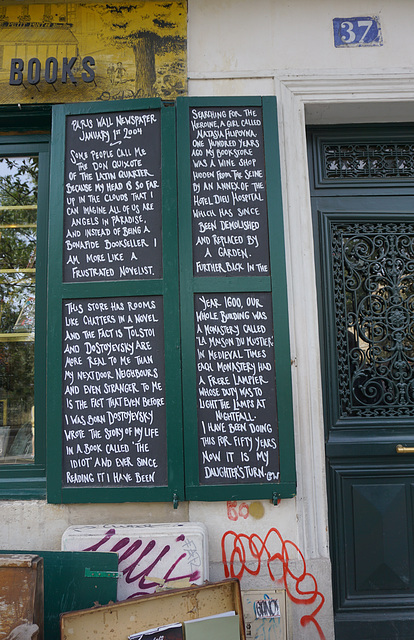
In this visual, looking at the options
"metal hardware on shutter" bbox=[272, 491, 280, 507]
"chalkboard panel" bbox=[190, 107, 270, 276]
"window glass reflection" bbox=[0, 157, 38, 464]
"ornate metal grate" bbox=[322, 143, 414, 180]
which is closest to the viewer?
"metal hardware on shutter" bbox=[272, 491, 280, 507]

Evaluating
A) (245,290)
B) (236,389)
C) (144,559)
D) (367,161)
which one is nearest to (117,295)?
(245,290)

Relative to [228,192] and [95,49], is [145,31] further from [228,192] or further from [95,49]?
[228,192]

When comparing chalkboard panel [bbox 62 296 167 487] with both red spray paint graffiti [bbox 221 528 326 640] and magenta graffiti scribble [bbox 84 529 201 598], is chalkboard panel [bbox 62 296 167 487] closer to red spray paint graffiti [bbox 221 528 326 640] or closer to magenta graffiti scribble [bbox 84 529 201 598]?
magenta graffiti scribble [bbox 84 529 201 598]

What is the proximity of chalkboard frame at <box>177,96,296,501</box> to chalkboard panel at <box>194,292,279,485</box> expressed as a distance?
1.6 inches

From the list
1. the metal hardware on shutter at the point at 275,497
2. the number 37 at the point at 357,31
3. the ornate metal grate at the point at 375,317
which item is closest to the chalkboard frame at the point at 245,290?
the metal hardware on shutter at the point at 275,497

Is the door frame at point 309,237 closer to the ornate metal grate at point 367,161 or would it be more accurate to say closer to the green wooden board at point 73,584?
the ornate metal grate at point 367,161

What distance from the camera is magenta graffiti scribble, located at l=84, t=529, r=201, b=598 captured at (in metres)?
2.42

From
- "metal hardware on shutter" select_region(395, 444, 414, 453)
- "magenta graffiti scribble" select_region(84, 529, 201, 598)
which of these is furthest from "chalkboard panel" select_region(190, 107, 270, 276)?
"magenta graffiti scribble" select_region(84, 529, 201, 598)

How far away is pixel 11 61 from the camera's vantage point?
9.84 feet

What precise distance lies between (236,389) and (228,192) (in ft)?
4.20

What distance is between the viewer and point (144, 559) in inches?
96.3

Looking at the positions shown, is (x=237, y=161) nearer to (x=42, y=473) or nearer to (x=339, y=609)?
(x=42, y=473)

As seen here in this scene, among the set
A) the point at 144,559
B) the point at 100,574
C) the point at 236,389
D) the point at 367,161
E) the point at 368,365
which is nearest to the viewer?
the point at 100,574

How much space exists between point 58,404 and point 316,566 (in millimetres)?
1851
